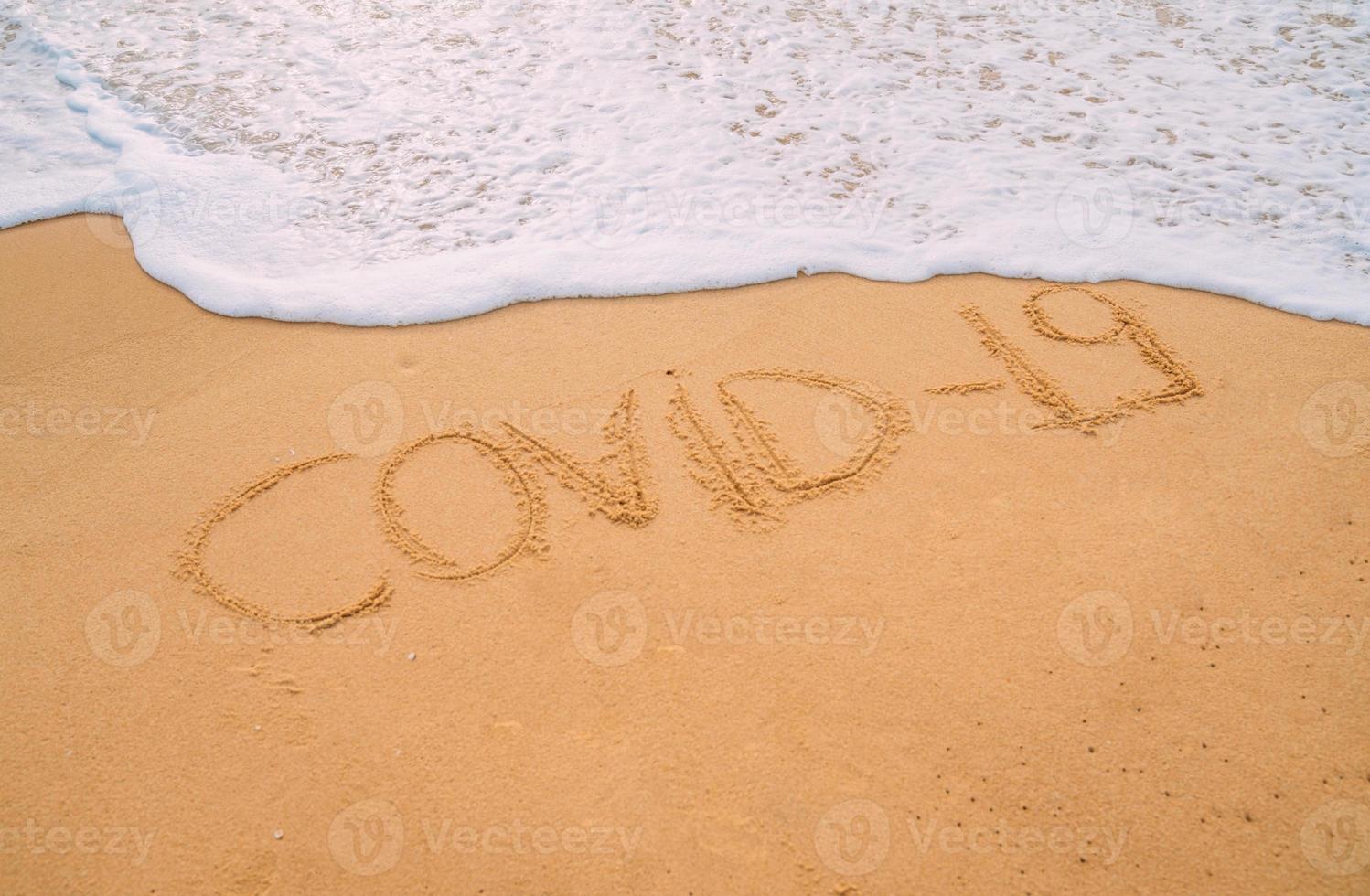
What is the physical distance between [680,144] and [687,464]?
2.76 meters

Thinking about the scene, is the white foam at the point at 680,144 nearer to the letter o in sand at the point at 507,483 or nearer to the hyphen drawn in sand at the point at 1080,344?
the hyphen drawn in sand at the point at 1080,344

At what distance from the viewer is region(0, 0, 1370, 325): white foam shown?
15.3 feet

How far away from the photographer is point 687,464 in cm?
363

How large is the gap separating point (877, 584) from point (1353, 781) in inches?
62.2

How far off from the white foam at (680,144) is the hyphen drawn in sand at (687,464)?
0.88 metres

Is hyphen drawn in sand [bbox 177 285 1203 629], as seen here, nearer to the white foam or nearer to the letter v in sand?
the letter v in sand

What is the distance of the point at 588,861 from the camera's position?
8.46 ft

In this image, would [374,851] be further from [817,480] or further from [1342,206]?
[1342,206]

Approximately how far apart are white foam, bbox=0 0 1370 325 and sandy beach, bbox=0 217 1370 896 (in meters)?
0.35

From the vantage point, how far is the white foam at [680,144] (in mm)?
4668

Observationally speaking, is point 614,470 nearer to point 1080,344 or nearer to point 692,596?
point 692,596

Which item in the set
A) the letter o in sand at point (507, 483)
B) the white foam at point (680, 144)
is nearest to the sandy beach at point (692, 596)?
the letter o in sand at point (507, 483)

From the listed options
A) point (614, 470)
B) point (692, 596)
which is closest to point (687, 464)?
point (614, 470)

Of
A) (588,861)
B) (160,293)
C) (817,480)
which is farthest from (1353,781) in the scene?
(160,293)
